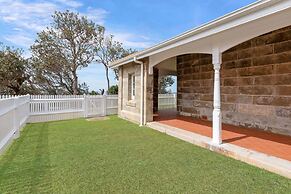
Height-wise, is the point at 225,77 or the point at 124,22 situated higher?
the point at 124,22

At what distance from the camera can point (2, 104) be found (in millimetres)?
5902

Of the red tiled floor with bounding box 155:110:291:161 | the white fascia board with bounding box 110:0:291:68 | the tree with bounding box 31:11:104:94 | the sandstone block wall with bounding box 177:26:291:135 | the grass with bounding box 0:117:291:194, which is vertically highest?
the tree with bounding box 31:11:104:94

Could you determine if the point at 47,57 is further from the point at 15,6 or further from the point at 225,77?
the point at 225,77

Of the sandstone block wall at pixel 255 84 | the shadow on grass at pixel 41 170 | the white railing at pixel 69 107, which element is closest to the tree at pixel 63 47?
the white railing at pixel 69 107

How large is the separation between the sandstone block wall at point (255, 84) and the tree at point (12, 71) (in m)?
16.1

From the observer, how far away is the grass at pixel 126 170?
3.81 m

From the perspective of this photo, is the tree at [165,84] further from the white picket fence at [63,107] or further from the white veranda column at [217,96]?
the white veranda column at [217,96]

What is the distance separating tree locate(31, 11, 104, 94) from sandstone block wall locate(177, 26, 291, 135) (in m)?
13.6

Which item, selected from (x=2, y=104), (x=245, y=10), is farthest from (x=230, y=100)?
(x=2, y=104)

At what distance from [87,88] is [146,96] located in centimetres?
1508

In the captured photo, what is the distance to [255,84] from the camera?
26.1 feet

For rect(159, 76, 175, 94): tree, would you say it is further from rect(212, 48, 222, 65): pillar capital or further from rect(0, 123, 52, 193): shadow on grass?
rect(212, 48, 222, 65): pillar capital

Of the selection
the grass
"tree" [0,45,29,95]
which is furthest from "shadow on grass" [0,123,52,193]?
"tree" [0,45,29,95]

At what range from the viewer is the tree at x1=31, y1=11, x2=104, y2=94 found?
20719 millimetres
